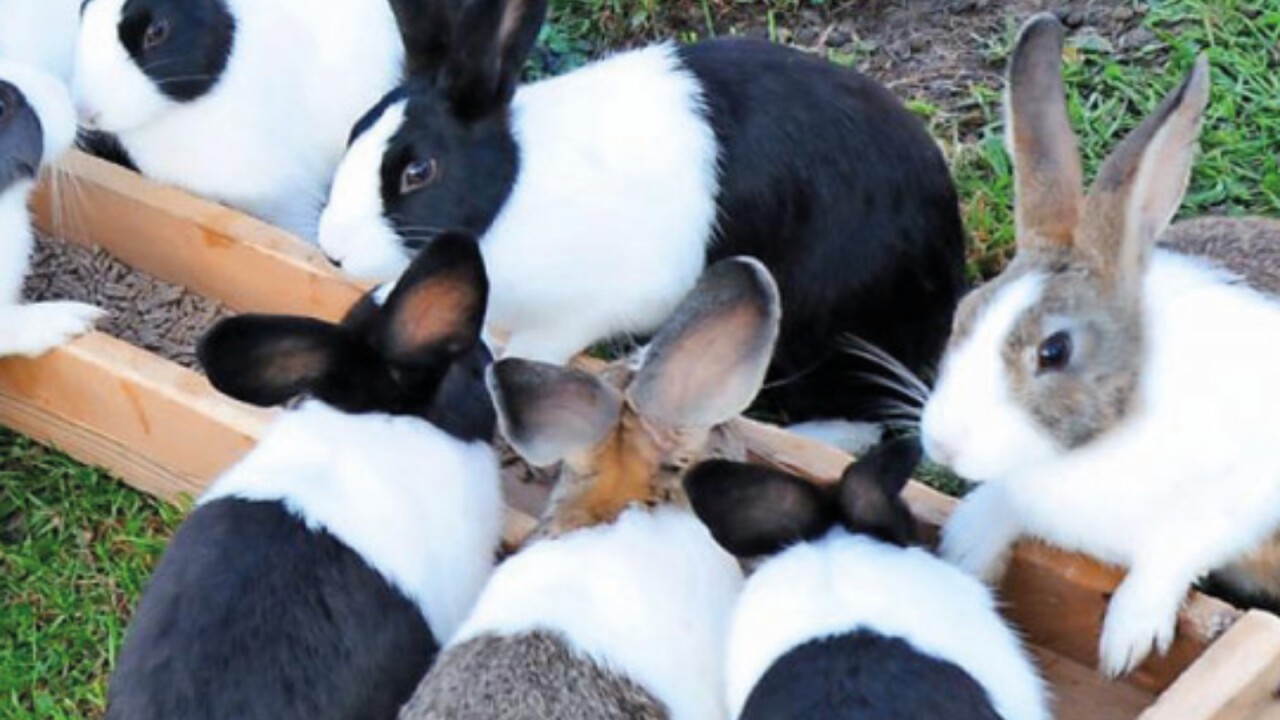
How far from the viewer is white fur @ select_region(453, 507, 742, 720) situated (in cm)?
263

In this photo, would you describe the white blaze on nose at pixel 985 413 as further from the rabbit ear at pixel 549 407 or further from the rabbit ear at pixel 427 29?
the rabbit ear at pixel 427 29

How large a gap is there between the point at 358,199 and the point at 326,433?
19.4 inches

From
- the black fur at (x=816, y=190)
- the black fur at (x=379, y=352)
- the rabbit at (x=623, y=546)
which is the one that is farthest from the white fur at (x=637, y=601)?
the black fur at (x=816, y=190)

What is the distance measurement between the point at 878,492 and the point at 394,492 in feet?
2.11

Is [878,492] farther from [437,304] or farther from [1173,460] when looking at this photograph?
[437,304]

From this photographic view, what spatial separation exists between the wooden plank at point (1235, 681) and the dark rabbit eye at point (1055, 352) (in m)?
0.40

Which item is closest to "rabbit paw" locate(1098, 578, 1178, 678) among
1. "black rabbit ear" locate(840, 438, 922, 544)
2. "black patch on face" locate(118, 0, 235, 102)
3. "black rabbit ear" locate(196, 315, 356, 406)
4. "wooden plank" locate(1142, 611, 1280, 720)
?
"wooden plank" locate(1142, 611, 1280, 720)

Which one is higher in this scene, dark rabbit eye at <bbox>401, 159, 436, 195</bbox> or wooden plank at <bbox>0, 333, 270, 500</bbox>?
dark rabbit eye at <bbox>401, 159, 436, 195</bbox>

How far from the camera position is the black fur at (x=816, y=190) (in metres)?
3.31

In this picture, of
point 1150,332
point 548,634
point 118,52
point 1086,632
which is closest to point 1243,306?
point 1150,332

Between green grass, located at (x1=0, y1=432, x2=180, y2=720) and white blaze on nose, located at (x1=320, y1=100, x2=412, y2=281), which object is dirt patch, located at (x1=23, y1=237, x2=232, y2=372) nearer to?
green grass, located at (x1=0, y1=432, x2=180, y2=720)

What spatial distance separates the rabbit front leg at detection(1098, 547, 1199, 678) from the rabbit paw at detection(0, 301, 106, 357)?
169 centimetres

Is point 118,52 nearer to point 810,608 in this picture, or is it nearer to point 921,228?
point 921,228

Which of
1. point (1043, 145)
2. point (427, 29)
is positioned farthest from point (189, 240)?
point (1043, 145)
